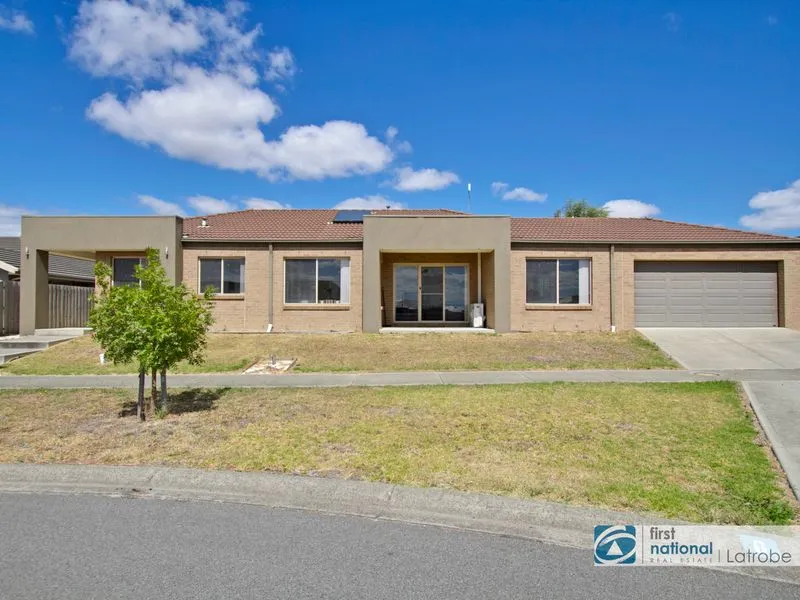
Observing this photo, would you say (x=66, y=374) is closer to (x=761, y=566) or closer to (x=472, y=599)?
(x=472, y=599)

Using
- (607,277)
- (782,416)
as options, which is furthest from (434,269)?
(782,416)

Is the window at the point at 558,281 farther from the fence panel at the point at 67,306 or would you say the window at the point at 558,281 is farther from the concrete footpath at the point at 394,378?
the fence panel at the point at 67,306

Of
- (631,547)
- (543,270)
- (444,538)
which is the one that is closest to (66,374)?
(444,538)

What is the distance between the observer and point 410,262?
804 inches

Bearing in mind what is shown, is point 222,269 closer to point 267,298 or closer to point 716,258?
point 267,298

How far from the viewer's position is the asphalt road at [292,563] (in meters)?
3.43

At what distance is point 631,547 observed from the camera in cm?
403

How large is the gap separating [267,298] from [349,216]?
495cm

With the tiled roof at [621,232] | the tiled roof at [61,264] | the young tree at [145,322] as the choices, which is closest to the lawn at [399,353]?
the tiled roof at [621,232]

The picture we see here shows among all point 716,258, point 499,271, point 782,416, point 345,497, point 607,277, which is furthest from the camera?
point 607,277

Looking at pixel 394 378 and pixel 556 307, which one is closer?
pixel 394 378

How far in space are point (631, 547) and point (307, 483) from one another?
9.44ft

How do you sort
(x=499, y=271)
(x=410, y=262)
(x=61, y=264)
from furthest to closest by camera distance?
(x=61, y=264)
(x=410, y=262)
(x=499, y=271)

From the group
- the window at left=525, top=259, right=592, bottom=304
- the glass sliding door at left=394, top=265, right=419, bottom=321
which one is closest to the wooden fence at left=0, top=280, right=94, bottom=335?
the glass sliding door at left=394, top=265, right=419, bottom=321
